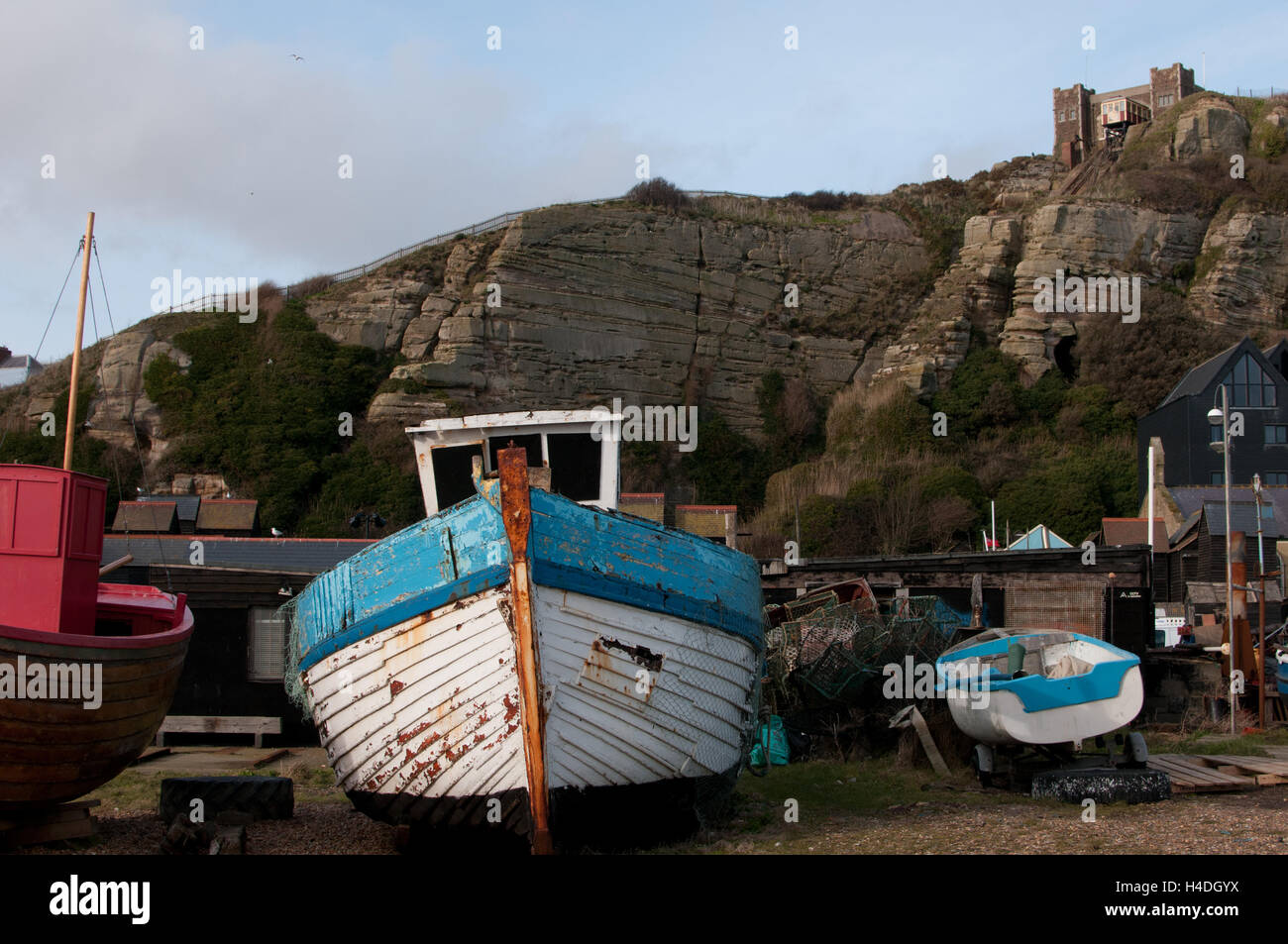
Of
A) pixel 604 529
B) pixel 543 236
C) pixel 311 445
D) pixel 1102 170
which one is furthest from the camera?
pixel 1102 170

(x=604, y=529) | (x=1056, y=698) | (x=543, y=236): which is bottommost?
(x=1056, y=698)

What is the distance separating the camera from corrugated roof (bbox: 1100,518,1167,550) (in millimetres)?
34375

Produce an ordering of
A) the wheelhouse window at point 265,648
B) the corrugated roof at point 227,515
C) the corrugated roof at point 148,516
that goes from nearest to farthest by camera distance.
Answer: the wheelhouse window at point 265,648, the corrugated roof at point 148,516, the corrugated roof at point 227,515

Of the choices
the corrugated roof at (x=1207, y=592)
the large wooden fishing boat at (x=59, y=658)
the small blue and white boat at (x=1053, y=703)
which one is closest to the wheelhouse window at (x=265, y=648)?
the large wooden fishing boat at (x=59, y=658)

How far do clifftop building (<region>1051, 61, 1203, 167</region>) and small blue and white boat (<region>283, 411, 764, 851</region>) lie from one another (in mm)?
63904

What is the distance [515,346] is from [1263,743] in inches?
1535

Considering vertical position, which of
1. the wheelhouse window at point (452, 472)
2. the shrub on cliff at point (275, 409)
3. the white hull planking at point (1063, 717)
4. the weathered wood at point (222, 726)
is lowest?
the weathered wood at point (222, 726)

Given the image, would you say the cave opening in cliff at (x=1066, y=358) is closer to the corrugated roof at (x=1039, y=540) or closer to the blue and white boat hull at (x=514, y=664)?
the corrugated roof at (x=1039, y=540)

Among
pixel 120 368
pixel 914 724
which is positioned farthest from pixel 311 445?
pixel 914 724

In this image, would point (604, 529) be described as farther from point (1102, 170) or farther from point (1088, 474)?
point (1102, 170)

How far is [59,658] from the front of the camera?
7.78 m

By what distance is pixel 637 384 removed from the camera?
52156 millimetres

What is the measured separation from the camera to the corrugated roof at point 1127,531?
34.4 m

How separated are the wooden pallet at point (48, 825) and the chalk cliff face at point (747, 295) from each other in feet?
Result: 127
